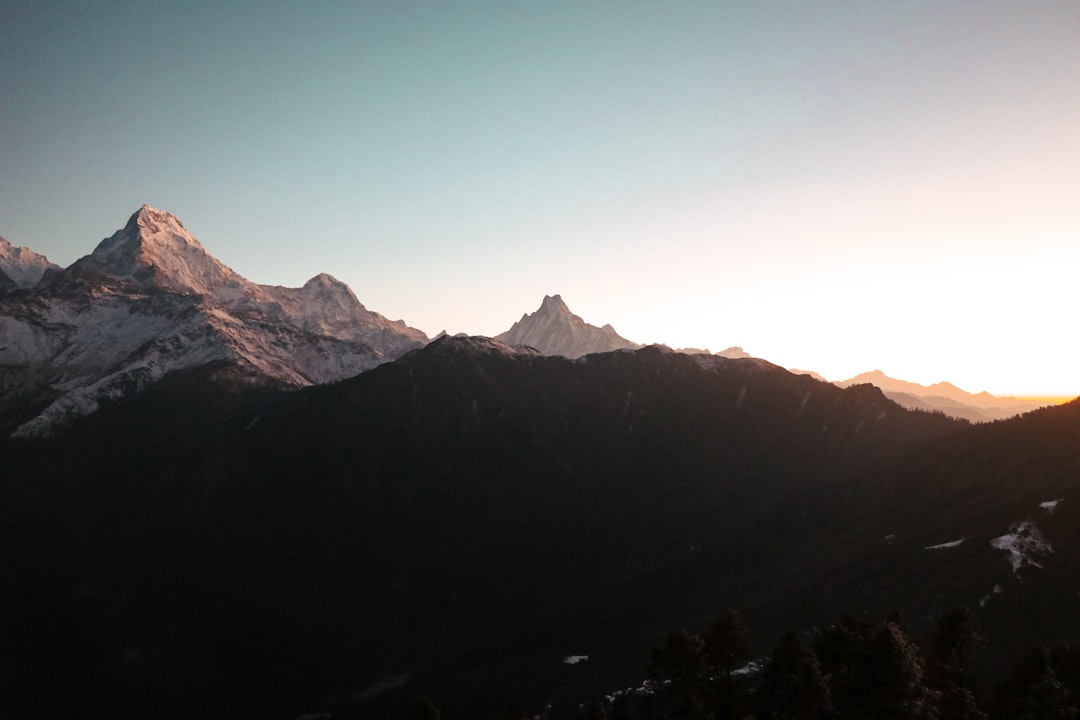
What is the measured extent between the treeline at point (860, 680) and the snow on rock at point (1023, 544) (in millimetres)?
89619

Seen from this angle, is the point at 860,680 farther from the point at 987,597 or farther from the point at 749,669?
the point at 987,597

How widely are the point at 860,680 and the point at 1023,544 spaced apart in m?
136

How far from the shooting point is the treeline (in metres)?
89.6

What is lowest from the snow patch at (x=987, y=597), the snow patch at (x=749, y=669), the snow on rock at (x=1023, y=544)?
the snow patch at (x=749, y=669)

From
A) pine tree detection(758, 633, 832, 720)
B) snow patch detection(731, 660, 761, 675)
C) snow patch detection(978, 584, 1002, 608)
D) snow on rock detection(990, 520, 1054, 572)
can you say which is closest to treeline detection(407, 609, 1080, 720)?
pine tree detection(758, 633, 832, 720)

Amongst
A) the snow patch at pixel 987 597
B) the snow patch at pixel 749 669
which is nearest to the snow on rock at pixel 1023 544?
the snow patch at pixel 987 597

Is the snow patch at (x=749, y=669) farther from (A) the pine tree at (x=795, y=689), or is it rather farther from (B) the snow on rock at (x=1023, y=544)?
(A) the pine tree at (x=795, y=689)

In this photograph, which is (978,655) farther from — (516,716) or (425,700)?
(425,700)

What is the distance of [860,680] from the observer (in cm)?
9125

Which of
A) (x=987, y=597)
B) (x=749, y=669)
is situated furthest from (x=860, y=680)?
(x=987, y=597)

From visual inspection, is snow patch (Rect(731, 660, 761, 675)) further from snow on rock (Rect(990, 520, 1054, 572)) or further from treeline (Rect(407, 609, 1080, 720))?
snow on rock (Rect(990, 520, 1054, 572))

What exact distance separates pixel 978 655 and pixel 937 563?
135 ft

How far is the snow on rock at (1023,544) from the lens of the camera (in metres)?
185

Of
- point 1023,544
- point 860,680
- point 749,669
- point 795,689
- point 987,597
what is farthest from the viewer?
point 1023,544
